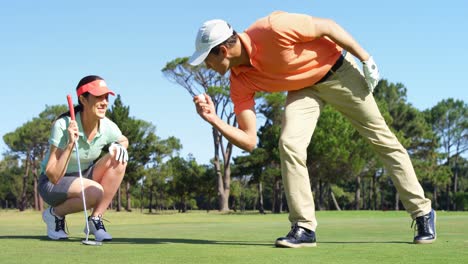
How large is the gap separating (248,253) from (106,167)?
2376mm

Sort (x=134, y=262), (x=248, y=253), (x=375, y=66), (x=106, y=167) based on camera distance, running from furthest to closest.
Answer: (x=106, y=167), (x=375, y=66), (x=248, y=253), (x=134, y=262)

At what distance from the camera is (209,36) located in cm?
475

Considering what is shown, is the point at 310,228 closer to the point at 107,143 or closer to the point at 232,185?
the point at 107,143

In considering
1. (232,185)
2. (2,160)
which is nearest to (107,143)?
(232,185)

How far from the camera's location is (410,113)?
2474 inches

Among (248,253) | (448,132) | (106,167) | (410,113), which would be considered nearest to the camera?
(248,253)

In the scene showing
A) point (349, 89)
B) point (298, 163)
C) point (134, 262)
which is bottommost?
point (134, 262)

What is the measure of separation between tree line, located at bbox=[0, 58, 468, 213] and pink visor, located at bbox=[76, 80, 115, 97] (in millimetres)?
40764

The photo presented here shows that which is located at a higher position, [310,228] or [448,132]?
[448,132]

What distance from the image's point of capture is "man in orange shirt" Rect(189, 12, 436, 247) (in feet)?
15.8

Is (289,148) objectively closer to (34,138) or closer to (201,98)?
(201,98)

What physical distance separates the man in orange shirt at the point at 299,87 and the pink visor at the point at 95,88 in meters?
1.14

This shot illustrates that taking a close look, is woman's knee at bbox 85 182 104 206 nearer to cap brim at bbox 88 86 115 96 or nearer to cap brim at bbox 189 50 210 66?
cap brim at bbox 88 86 115 96

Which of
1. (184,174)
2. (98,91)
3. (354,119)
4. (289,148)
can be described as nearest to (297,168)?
(289,148)
